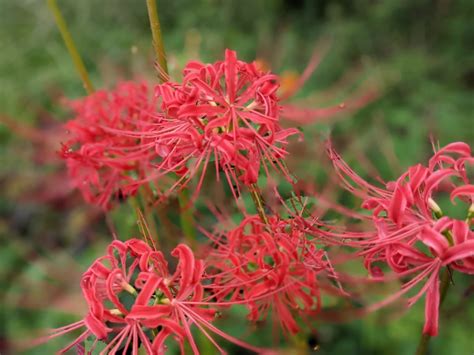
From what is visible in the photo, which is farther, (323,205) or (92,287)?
(323,205)

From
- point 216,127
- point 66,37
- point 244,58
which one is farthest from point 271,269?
point 244,58

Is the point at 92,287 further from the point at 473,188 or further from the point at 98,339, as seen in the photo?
the point at 473,188

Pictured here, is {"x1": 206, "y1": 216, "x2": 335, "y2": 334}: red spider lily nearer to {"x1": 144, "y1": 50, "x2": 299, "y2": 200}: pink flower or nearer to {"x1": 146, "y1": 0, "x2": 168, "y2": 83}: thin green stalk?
{"x1": 144, "y1": 50, "x2": 299, "y2": 200}: pink flower

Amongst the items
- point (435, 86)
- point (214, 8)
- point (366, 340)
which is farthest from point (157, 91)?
point (214, 8)

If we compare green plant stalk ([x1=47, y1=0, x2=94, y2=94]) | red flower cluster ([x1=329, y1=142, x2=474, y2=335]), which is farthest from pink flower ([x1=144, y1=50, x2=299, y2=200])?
green plant stalk ([x1=47, y1=0, x2=94, y2=94])

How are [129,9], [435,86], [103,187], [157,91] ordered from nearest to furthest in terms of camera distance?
[157,91]
[103,187]
[435,86]
[129,9]

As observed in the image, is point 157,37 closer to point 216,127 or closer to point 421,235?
point 216,127

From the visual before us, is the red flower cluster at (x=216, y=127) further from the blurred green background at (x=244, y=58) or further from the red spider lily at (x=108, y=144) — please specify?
the blurred green background at (x=244, y=58)

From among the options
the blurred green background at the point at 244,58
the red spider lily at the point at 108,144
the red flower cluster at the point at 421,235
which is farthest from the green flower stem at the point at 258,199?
the blurred green background at the point at 244,58
